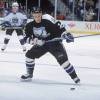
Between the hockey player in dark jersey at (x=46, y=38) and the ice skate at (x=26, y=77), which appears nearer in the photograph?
the hockey player in dark jersey at (x=46, y=38)

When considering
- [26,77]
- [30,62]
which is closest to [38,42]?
[30,62]

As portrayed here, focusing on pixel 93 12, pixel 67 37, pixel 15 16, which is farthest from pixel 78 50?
pixel 93 12

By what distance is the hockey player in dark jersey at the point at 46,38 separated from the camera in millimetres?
6117

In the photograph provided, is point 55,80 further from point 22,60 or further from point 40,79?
point 22,60

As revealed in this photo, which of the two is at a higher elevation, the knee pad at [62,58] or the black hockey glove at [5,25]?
the black hockey glove at [5,25]

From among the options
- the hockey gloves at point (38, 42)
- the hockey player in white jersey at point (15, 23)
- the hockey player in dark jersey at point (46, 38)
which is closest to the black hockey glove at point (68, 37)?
the hockey player in dark jersey at point (46, 38)

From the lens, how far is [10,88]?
605 centimetres

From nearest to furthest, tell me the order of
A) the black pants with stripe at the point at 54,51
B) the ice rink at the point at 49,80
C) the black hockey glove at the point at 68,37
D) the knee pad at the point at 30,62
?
the ice rink at the point at 49,80 < the black hockey glove at the point at 68,37 < the black pants with stripe at the point at 54,51 < the knee pad at the point at 30,62

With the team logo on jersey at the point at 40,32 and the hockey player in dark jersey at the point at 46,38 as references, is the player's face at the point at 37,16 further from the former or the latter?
the team logo on jersey at the point at 40,32

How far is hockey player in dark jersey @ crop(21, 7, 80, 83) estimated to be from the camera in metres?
6.12

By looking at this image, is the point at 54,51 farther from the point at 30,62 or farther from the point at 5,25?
the point at 5,25

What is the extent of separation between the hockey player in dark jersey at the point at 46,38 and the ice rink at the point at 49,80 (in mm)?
328

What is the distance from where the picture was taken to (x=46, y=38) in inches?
246

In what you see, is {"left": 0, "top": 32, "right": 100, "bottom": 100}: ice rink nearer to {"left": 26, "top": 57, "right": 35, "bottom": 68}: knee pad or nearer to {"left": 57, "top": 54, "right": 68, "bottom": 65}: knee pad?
{"left": 26, "top": 57, "right": 35, "bottom": 68}: knee pad
